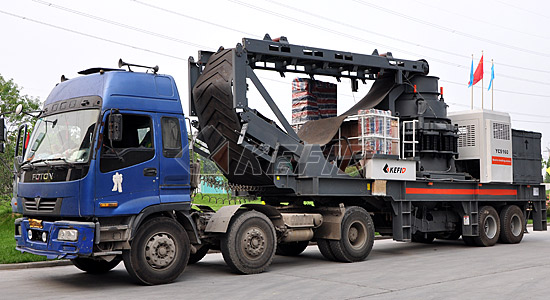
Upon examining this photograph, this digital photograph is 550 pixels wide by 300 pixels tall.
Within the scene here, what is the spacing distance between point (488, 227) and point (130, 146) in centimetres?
1096

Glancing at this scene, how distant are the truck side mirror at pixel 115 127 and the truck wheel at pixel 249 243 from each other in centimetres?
287

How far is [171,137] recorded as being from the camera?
984 cm

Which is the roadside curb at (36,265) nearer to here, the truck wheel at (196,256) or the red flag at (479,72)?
the truck wheel at (196,256)

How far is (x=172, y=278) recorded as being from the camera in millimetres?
9578

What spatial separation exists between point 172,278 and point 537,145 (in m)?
12.8

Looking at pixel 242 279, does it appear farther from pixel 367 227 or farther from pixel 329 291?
pixel 367 227

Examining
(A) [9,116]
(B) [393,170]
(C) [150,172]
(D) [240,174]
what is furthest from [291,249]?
(A) [9,116]

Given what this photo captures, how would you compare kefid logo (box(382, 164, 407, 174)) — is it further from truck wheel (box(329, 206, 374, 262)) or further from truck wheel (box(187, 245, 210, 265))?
truck wheel (box(187, 245, 210, 265))

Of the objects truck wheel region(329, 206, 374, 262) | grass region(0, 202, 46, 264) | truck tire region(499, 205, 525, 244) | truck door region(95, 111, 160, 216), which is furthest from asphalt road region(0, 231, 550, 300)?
truck tire region(499, 205, 525, 244)

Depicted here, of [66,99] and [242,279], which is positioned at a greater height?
[66,99]

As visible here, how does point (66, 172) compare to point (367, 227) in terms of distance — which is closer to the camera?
point (66, 172)

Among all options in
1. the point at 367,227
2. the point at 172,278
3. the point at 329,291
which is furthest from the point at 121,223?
the point at 367,227

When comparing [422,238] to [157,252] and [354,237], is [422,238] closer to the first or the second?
[354,237]

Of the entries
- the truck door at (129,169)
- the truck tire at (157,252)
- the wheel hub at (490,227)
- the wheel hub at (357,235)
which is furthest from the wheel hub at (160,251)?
the wheel hub at (490,227)
